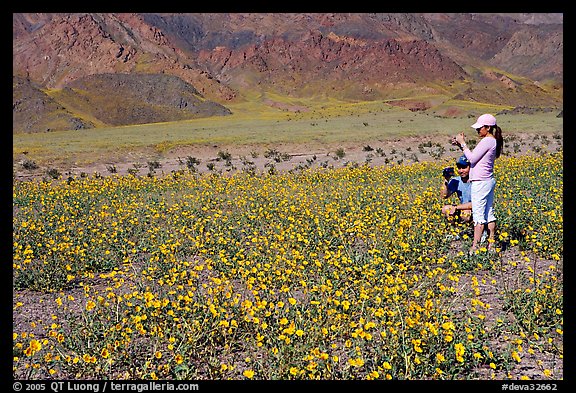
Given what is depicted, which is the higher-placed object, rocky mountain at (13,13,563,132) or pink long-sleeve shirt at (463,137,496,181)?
rocky mountain at (13,13,563,132)

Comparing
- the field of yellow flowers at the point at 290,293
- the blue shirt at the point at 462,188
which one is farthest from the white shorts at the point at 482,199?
the blue shirt at the point at 462,188

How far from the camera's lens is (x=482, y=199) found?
6.77 metres

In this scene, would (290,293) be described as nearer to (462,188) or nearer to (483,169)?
(483,169)

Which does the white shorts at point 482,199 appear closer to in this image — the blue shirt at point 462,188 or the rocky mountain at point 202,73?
the blue shirt at point 462,188

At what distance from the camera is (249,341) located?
4.61m

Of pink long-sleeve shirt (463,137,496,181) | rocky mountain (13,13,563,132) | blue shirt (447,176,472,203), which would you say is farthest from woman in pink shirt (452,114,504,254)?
rocky mountain (13,13,563,132)

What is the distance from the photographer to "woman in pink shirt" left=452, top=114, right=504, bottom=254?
6.61 meters

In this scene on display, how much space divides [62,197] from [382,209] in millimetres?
Result: 7761

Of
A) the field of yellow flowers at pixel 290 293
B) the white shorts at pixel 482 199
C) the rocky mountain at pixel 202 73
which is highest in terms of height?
the rocky mountain at pixel 202 73

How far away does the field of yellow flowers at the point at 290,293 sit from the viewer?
409 centimetres

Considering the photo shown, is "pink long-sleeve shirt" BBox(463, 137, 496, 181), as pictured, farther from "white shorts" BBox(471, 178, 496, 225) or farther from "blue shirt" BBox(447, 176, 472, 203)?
"blue shirt" BBox(447, 176, 472, 203)
